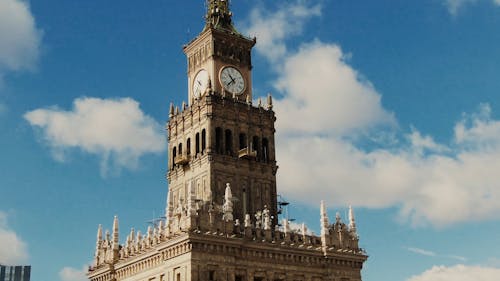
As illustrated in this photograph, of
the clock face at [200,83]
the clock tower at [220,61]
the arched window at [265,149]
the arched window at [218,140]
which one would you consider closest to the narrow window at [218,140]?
the arched window at [218,140]

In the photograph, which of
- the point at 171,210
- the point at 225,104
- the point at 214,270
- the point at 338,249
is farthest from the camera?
the point at 225,104

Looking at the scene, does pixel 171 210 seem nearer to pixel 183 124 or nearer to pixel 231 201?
pixel 231 201

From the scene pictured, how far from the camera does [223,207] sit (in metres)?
81.0

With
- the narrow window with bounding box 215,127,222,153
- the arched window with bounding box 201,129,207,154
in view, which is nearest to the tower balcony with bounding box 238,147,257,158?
the narrow window with bounding box 215,127,222,153

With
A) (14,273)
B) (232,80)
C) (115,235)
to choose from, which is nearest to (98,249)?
(115,235)

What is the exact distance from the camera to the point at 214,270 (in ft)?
245

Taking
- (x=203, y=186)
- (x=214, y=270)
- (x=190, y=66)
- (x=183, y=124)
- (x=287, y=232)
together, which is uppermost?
(x=190, y=66)

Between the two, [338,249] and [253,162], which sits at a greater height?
[253,162]

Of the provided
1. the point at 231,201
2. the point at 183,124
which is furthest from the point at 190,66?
the point at 231,201

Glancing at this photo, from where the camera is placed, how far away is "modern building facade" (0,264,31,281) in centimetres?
19588

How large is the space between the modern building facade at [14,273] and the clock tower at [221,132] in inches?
4743

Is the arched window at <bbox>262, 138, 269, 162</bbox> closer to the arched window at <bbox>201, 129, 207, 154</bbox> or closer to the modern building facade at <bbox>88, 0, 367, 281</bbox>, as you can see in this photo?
the modern building facade at <bbox>88, 0, 367, 281</bbox>

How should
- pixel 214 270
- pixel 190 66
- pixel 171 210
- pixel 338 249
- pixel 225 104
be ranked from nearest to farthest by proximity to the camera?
pixel 214 270
pixel 171 210
pixel 338 249
pixel 225 104
pixel 190 66

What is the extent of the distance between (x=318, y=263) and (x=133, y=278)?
22.9 metres
